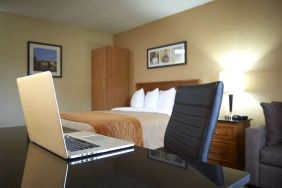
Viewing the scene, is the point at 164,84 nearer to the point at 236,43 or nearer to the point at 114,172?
the point at 236,43

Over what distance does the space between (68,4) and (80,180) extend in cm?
375

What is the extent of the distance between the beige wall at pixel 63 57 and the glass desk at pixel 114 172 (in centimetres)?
391

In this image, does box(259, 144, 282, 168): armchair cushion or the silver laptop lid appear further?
box(259, 144, 282, 168): armchair cushion

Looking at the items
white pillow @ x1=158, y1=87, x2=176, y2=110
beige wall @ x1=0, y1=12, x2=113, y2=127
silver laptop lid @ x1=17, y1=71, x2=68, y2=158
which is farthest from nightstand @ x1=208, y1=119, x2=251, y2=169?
beige wall @ x1=0, y1=12, x2=113, y2=127

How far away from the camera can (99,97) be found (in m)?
5.00

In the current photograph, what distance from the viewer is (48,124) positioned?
0.79 m

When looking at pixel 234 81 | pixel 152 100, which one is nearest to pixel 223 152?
pixel 234 81

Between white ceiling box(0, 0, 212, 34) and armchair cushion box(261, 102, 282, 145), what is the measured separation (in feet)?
6.86

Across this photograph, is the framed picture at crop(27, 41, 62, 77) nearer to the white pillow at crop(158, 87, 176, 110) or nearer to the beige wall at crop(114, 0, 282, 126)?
the beige wall at crop(114, 0, 282, 126)

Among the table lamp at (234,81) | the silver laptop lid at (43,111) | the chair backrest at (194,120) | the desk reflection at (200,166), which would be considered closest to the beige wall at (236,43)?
the table lamp at (234,81)

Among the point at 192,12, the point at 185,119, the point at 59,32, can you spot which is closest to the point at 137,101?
the point at 192,12

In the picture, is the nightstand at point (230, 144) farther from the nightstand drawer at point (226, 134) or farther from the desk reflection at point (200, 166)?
the desk reflection at point (200, 166)

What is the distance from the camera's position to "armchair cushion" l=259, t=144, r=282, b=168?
2.13 meters

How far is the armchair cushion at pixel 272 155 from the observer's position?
83.7 inches
